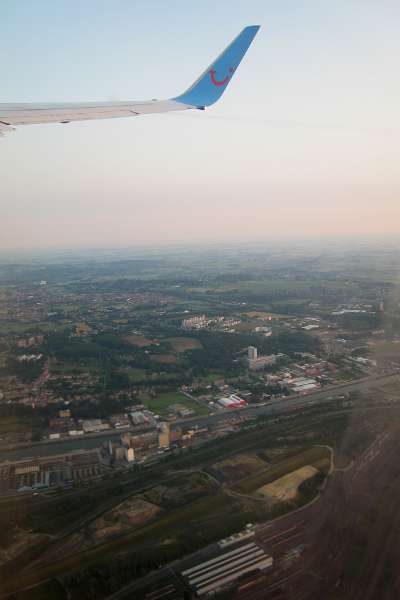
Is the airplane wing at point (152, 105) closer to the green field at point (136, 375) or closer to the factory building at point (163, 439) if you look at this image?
the factory building at point (163, 439)

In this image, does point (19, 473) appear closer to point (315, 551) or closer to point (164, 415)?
point (164, 415)

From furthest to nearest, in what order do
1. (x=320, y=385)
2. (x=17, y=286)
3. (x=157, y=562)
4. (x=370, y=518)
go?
1. (x=17, y=286)
2. (x=320, y=385)
3. (x=370, y=518)
4. (x=157, y=562)

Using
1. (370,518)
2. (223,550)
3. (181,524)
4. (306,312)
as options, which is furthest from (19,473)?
(306,312)

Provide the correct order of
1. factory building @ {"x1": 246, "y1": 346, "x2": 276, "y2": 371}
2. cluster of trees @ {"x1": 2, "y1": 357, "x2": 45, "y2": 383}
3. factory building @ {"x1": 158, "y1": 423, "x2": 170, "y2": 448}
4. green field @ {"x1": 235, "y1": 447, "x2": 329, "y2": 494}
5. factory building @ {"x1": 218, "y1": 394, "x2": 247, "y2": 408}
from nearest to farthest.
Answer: green field @ {"x1": 235, "y1": 447, "x2": 329, "y2": 494} < factory building @ {"x1": 158, "y1": 423, "x2": 170, "y2": 448} < factory building @ {"x1": 218, "y1": 394, "x2": 247, "y2": 408} < cluster of trees @ {"x1": 2, "y1": 357, "x2": 45, "y2": 383} < factory building @ {"x1": 246, "y1": 346, "x2": 276, "y2": 371}

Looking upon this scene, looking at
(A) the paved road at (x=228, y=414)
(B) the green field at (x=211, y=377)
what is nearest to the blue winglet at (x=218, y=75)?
(A) the paved road at (x=228, y=414)

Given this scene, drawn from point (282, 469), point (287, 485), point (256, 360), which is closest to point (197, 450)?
point (282, 469)

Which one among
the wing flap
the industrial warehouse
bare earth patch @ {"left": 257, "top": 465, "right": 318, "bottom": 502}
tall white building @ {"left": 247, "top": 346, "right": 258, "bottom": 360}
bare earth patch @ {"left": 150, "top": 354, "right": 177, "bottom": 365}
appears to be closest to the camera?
the wing flap

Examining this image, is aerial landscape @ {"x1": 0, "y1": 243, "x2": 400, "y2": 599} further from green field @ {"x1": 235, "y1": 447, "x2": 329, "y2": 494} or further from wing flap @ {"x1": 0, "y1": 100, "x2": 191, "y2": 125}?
wing flap @ {"x1": 0, "y1": 100, "x2": 191, "y2": 125}

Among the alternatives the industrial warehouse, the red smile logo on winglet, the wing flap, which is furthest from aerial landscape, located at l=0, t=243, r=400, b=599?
the red smile logo on winglet
